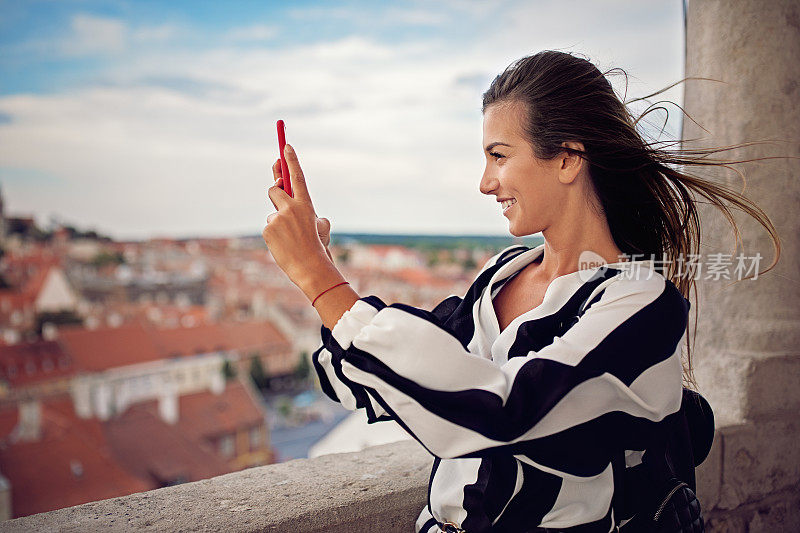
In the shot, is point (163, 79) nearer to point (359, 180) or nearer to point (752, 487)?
point (359, 180)

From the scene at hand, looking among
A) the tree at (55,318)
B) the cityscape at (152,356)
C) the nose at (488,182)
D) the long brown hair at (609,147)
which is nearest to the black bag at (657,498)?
the long brown hair at (609,147)

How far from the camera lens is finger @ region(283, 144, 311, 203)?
0.81 metres

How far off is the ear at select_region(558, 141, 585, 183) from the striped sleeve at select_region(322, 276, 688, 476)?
0.18 metres

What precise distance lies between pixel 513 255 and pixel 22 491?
2538 cm

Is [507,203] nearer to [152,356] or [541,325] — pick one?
[541,325]

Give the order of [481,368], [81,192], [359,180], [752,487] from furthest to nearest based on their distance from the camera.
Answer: [81,192], [359,180], [752,487], [481,368]

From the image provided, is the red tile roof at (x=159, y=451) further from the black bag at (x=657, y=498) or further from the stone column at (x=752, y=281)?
the black bag at (x=657, y=498)

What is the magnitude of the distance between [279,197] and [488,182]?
0.28 metres

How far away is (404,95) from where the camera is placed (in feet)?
175

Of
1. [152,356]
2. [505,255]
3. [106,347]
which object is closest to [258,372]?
[152,356]

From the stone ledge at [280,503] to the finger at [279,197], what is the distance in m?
0.51

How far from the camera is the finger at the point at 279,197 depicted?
799mm

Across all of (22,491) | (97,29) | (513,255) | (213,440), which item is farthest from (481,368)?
(97,29)

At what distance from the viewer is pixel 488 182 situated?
0.88 m
